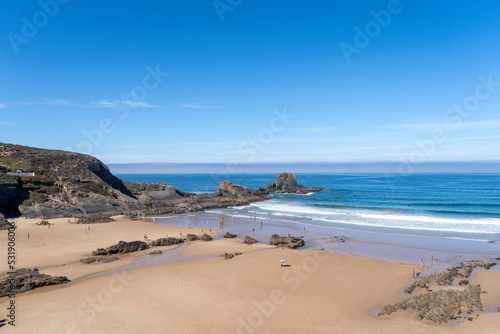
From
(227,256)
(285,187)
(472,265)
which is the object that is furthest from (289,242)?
(285,187)

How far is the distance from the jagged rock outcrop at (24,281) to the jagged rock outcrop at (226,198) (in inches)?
1271

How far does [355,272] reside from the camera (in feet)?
60.8

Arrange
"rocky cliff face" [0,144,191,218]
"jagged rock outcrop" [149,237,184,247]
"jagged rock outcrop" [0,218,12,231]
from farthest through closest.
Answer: "rocky cliff face" [0,144,191,218]
"jagged rock outcrop" [0,218,12,231]
"jagged rock outcrop" [149,237,184,247]

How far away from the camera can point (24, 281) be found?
49.1ft

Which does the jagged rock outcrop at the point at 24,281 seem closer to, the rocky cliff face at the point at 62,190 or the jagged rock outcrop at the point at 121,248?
the jagged rock outcrop at the point at 121,248

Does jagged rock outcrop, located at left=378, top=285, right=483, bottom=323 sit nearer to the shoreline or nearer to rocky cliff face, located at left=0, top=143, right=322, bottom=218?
the shoreline

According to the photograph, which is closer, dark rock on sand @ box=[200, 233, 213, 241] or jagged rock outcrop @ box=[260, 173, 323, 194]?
dark rock on sand @ box=[200, 233, 213, 241]

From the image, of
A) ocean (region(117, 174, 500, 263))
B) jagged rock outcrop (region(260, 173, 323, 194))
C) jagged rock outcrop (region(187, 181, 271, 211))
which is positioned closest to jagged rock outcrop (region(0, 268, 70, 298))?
ocean (region(117, 174, 500, 263))

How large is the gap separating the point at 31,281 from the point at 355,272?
701 inches

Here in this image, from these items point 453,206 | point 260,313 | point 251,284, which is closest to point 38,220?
point 251,284

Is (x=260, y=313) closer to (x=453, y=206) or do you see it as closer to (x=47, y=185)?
(x=47, y=185)

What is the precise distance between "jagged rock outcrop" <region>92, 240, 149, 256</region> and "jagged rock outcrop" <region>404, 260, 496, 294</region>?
18.5m

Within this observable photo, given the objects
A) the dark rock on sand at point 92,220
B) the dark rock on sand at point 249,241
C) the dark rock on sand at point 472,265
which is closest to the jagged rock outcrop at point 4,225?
the dark rock on sand at point 92,220

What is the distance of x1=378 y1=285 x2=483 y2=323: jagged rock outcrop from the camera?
1248cm
